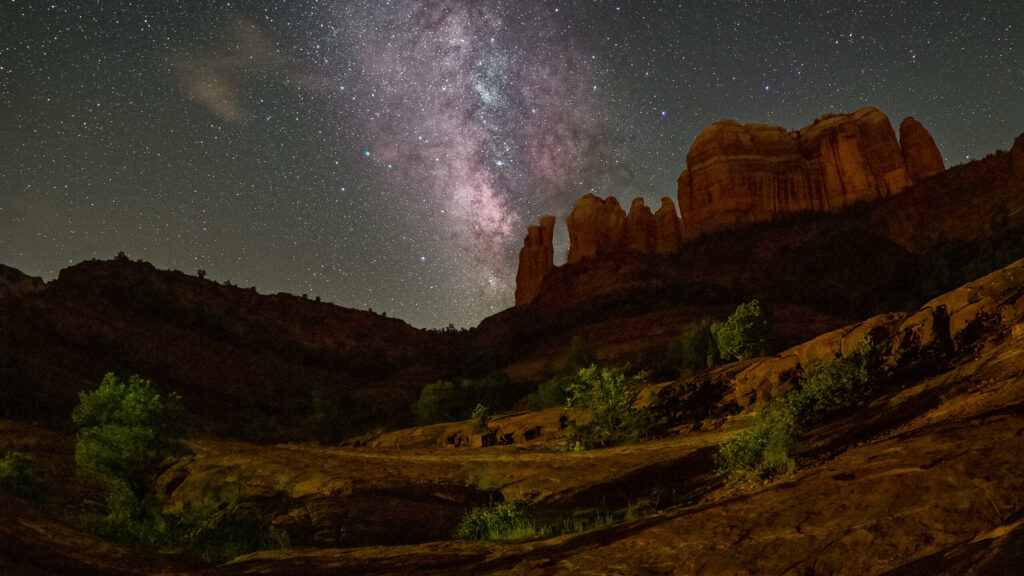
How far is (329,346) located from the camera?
80.1 metres

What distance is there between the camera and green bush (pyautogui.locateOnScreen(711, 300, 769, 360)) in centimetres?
3050

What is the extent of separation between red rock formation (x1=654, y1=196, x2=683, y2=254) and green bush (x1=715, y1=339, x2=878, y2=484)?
8212cm

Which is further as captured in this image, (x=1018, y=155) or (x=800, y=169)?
(x=800, y=169)

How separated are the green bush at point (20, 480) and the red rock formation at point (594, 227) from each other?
3569 inches

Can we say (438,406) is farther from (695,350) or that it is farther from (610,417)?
(610,417)

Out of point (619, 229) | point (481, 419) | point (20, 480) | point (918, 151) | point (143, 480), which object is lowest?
point (481, 419)

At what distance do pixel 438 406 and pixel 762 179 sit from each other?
74077mm

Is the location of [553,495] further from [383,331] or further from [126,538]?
[383,331]

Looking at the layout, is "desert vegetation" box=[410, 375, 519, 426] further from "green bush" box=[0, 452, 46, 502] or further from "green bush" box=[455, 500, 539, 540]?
"green bush" box=[455, 500, 539, 540]

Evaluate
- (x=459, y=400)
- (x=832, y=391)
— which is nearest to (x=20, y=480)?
(x=832, y=391)

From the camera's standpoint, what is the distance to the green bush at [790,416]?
30.9 feet

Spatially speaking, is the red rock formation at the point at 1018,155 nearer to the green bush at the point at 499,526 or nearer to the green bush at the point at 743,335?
the green bush at the point at 743,335

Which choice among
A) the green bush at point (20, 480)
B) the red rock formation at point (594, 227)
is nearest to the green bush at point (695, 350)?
the green bush at point (20, 480)

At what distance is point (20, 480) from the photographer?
17859 mm
